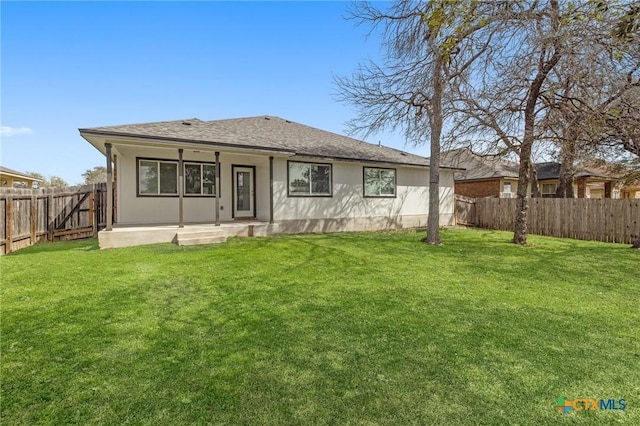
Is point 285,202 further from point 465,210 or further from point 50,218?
point 465,210

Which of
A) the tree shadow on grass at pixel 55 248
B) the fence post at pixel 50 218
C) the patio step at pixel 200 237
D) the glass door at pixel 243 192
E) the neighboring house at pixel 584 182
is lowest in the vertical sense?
the tree shadow on grass at pixel 55 248

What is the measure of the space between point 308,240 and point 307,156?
334 centimetres

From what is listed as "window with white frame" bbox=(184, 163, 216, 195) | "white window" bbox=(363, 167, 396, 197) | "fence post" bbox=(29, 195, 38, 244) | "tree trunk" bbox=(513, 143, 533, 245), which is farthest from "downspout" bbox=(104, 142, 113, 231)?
"tree trunk" bbox=(513, 143, 533, 245)

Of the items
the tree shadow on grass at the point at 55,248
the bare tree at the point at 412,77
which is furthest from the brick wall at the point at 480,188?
the tree shadow on grass at the point at 55,248

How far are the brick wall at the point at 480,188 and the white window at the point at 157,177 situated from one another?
19.0 m

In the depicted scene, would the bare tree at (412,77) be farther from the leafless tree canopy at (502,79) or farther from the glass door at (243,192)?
the glass door at (243,192)

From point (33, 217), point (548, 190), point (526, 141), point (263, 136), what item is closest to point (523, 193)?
point (526, 141)

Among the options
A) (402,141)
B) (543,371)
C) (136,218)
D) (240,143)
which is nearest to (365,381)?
(543,371)

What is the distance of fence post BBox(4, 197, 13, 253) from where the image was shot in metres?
8.07

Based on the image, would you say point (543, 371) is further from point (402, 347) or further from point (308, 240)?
point (308, 240)

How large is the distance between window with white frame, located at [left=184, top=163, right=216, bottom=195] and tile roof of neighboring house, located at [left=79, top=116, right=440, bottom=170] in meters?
1.42

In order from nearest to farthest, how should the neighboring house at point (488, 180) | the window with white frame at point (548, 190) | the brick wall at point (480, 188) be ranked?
the neighboring house at point (488, 180) < the brick wall at point (480, 188) < the window with white frame at point (548, 190)

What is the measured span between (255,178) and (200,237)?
4123mm

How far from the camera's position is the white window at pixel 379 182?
1388 centimetres
